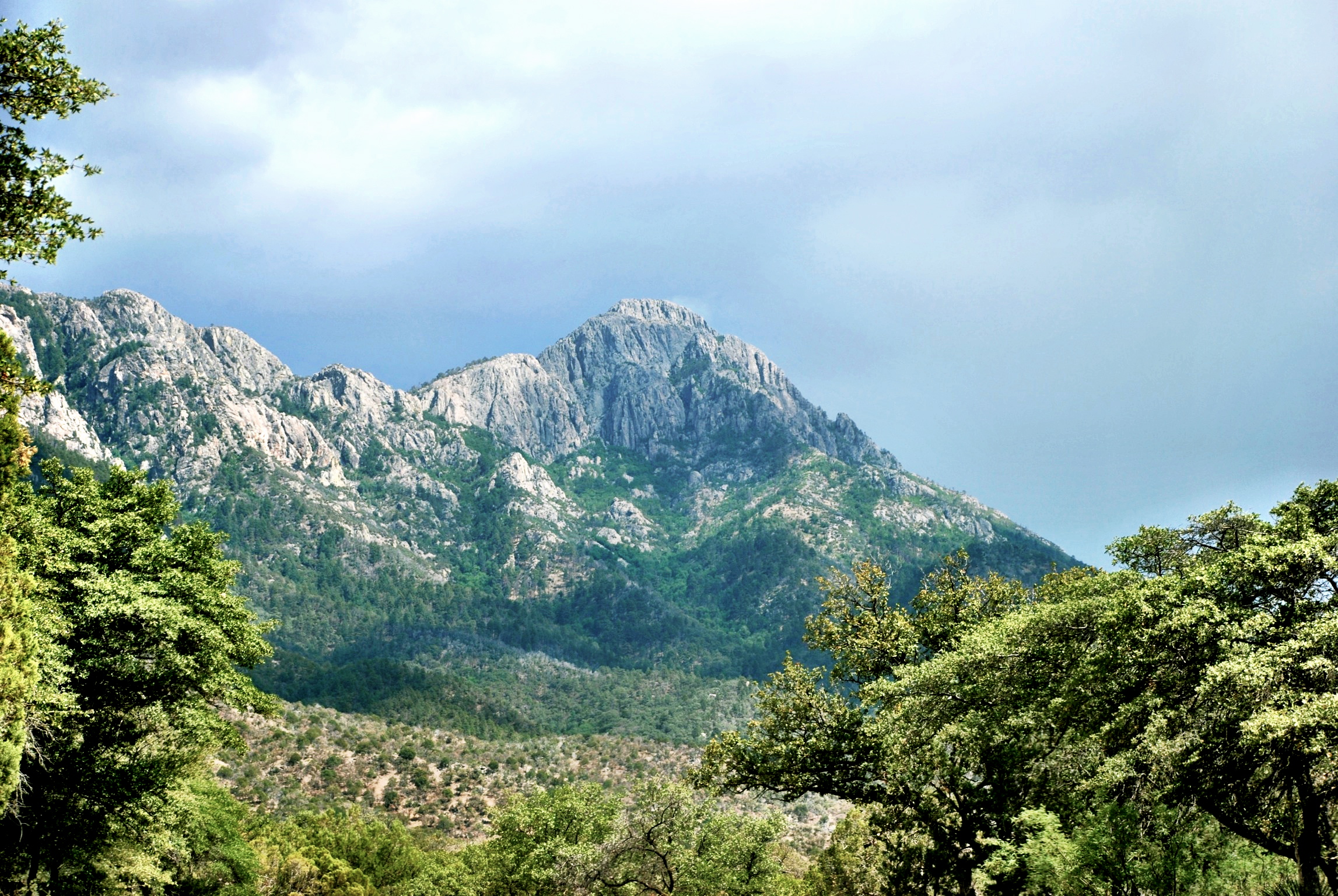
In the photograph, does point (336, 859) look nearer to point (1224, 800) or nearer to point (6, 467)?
point (6, 467)

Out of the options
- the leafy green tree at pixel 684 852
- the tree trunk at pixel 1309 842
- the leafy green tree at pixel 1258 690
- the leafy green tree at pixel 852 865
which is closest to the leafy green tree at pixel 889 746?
the leafy green tree at pixel 1258 690

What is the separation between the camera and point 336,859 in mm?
65750

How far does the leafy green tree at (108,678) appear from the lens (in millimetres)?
22703

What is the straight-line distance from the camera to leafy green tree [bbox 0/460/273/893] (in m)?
22.7

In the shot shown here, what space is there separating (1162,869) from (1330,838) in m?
3.55

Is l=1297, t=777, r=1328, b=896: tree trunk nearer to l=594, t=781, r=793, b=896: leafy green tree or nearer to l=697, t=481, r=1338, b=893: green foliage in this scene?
l=697, t=481, r=1338, b=893: green foliage

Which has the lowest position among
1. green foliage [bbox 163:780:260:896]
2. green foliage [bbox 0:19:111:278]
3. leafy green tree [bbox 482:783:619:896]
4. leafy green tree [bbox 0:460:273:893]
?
green foliage [bbox 163:780:260:896]

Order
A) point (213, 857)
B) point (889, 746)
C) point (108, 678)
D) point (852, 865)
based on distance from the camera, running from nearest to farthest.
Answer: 1. point (889, 746)
2. point (108, 678)
3. point (852, 865)
4. point (213, 857)

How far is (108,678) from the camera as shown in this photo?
24.1m

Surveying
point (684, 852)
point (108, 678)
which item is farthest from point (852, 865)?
point (108, 678)

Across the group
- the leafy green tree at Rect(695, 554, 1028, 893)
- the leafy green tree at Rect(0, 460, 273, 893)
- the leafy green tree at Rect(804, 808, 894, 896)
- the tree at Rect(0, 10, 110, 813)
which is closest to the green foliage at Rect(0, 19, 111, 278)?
the tree at Rect(0, 10, 110, 813)

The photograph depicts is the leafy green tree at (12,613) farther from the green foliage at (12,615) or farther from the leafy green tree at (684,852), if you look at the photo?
the leafy green tree at (684,852)

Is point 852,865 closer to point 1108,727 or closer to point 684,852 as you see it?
point 684,852

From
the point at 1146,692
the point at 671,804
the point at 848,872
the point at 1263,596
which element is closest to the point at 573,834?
the point at 671,804
